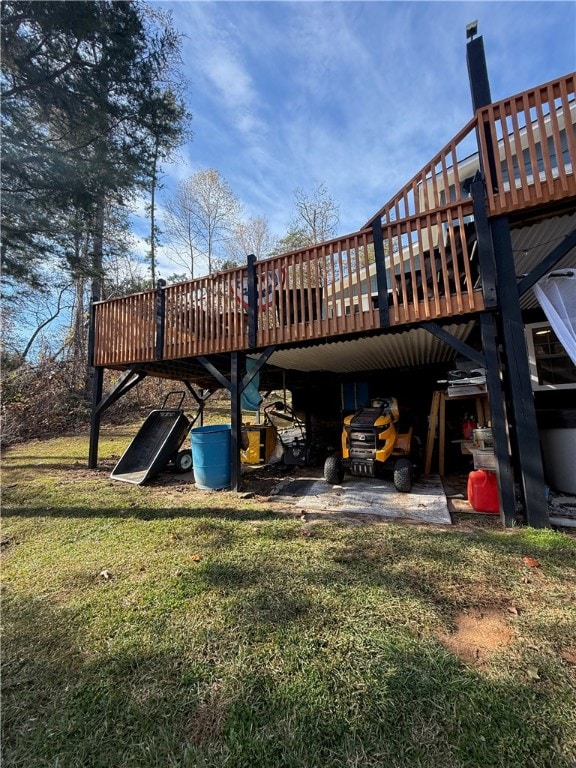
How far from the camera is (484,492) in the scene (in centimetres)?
358

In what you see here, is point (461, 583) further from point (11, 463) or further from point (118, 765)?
point (11, 463)

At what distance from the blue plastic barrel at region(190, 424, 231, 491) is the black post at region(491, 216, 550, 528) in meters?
3.64

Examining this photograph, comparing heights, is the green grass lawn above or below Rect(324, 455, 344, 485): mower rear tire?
below

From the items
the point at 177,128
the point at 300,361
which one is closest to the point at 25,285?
the point at 177,128

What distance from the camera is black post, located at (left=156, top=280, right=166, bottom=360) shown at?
5629 millimetres

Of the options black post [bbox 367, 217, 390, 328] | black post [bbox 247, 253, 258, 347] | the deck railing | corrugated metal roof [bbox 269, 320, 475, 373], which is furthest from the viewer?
black post [bbox 247, 253, 258, 347]

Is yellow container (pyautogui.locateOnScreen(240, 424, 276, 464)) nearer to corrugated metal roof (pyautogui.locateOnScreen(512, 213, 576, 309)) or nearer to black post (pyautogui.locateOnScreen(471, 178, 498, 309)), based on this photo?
black post (pyautogui.locateOnScreen(471, 178, 498, 309))

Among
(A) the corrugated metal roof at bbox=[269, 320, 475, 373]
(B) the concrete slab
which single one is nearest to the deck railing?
(A) the corrugated metal roof at bbox=[269, 320, 475, 373]

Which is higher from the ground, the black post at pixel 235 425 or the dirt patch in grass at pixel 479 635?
the black post at pixel 235 425

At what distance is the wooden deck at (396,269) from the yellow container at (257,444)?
1.98m

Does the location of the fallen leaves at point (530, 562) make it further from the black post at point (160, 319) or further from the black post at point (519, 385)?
the black post at point (160, 319)

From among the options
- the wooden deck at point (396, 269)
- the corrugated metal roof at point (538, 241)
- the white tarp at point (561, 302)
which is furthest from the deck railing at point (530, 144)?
the white tarp at point (561, 302)

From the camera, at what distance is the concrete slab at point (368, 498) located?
12.1ft

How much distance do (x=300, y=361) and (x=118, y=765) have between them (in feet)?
16.9
